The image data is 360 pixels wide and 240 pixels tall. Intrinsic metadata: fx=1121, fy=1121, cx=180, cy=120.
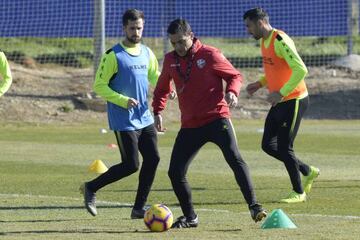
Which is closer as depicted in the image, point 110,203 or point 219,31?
point 110,203

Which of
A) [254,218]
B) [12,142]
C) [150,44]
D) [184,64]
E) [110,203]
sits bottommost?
[150,44]

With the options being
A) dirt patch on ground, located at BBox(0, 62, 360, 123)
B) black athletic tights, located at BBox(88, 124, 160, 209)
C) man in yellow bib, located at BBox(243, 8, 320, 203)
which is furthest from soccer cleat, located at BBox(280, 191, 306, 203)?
dirt patch on ground, located at BBox(0, 62, 360, 123)

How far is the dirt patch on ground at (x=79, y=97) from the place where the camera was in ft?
92.1

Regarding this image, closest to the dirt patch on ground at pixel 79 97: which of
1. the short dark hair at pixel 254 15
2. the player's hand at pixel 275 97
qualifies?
the short dark hair at pixel 254 15

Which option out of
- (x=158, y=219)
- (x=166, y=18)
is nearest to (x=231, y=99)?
(x=158, y=219)

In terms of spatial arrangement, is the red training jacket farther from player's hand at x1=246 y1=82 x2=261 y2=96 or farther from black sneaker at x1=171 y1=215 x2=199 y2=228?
player's hand at x1=246 y1=82 x2=261 y2=96

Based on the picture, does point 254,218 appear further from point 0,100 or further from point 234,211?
point 0,100

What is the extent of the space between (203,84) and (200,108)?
24 cm

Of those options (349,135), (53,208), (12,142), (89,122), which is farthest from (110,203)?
(89,122)

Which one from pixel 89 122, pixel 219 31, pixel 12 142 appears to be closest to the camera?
pixel 12 142

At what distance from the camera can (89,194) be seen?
1195 centimetres

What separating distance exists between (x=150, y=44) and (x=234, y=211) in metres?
22.8

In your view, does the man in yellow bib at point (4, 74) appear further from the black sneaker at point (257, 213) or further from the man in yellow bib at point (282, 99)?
the black sneaker at point (257, 213)

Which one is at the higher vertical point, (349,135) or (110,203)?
(110,203)
